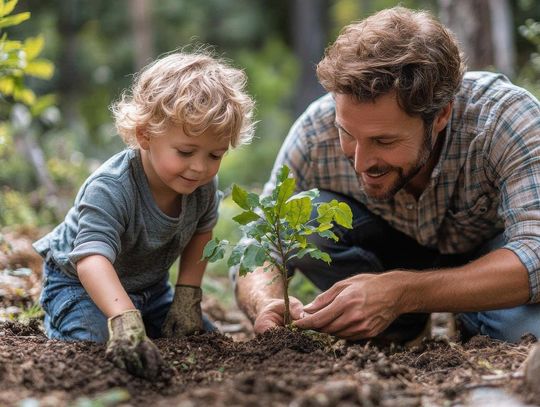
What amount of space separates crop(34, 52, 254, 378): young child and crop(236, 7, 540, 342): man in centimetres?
41

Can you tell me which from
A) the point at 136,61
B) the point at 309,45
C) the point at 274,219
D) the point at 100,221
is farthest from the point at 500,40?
the point at 136,61

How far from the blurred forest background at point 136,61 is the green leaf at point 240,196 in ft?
4.43

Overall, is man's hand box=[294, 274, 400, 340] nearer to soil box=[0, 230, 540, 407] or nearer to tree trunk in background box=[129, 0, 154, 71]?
soil box=[0, 230, 540, 407]

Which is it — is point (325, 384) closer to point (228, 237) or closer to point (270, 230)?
point (270, 230)

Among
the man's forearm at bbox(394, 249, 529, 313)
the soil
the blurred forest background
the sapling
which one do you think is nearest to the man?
the man's forearm at bbox(394, 249, 529, 313)

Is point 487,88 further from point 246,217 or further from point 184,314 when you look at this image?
point 184,314

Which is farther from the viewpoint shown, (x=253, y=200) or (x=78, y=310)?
(x=78, y=310)

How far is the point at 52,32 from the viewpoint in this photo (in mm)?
13672

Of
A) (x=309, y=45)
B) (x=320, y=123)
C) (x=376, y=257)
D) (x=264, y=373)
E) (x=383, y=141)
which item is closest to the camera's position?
(x=264, y=373)

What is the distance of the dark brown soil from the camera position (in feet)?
5.84

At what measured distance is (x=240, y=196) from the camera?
2.50 m

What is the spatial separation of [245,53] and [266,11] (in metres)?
1.83

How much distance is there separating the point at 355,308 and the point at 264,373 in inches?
29.4

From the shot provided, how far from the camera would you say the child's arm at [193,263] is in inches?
123
